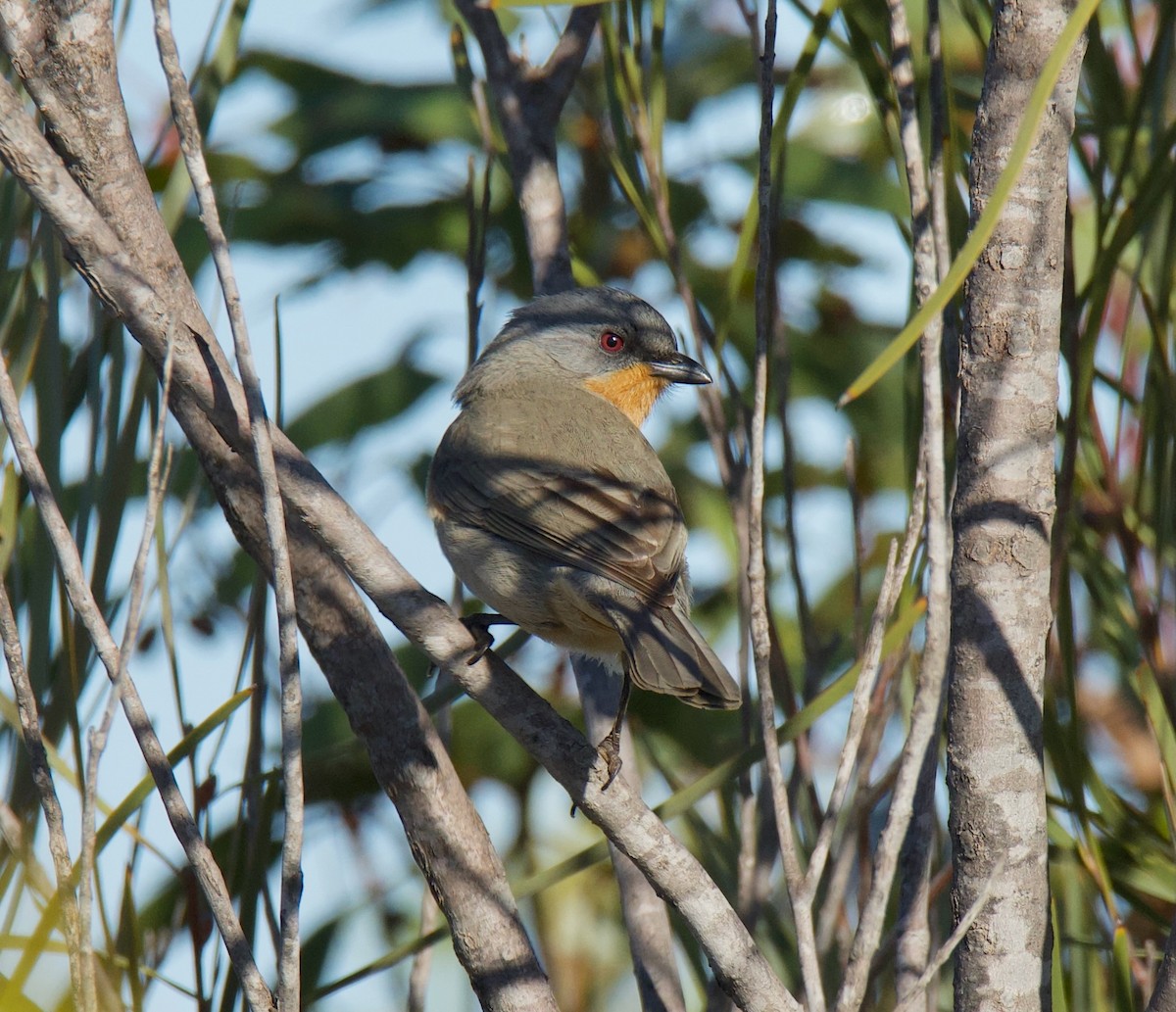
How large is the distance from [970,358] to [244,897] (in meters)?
1.55

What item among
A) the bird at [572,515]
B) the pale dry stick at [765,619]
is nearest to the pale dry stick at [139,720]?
the bird at [572,515]

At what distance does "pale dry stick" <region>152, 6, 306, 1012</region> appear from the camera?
64.5 inches

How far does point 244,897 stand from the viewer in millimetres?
2324

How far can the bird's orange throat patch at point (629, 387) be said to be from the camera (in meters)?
4.50

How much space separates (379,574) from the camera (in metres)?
1.96

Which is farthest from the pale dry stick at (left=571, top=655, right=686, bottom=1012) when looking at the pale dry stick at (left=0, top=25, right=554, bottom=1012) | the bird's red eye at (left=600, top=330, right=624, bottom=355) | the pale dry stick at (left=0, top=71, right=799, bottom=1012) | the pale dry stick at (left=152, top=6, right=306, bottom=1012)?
the bird's red eye at (left=600, top=330, right=624, bottom=355)

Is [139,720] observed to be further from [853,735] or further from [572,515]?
[572,515]

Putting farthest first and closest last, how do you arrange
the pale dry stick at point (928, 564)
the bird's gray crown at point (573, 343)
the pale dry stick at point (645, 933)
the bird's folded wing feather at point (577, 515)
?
1. the bird's gray crown at point (573, 343)
2. the bird's folded wing feather at point (577, 515)
3. the pale dry stick at point (645, 933)
4. the pale dry stick at point (928, 564)

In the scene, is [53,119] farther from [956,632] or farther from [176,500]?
[176,500]

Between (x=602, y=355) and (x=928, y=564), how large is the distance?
2773 millimetres

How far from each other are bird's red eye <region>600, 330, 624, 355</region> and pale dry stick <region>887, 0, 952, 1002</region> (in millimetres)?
2361

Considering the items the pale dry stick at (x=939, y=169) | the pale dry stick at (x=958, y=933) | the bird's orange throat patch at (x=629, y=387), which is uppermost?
the bird's orange throat patch at (x=629, y=387)

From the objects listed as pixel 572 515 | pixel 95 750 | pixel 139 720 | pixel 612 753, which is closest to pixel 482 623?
pixel 572 515

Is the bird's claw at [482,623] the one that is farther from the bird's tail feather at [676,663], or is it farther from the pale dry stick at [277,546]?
the pale dry stick at [277,546]
